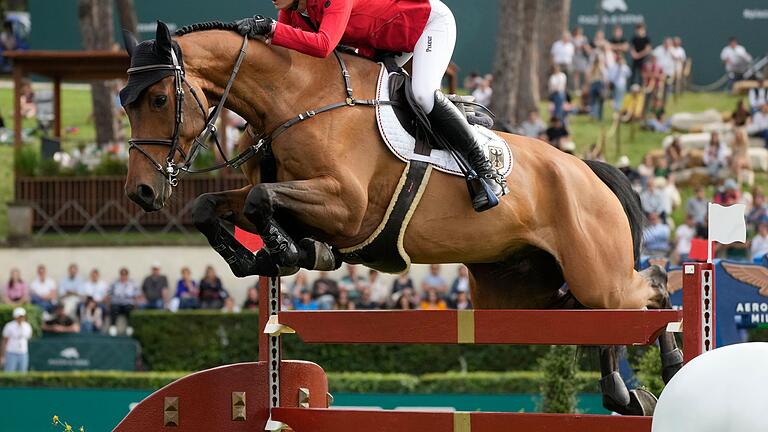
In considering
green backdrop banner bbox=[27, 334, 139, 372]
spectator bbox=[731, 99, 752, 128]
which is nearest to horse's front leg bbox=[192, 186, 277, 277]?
green backdrop banner bbox=[27, 334, 139, 372]

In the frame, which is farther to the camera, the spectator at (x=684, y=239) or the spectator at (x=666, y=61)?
the spectator at (x=666, y=61)

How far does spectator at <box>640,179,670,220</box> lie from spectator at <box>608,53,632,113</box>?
6562 millimetres

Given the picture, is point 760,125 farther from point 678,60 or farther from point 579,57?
point 579,57

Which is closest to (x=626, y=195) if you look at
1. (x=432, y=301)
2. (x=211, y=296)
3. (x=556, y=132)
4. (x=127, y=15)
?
(x=432, y=301)

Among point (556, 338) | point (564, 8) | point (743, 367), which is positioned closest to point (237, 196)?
point (556, 338)

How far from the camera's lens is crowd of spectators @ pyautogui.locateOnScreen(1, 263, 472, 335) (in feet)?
45.7

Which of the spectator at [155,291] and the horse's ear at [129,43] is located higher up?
the horse's ear at [129,43]

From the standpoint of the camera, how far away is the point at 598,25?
2380cm

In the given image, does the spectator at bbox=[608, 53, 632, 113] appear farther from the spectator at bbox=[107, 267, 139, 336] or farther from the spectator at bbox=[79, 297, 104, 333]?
the spectator at bbox=[79, 297, 104, 333]

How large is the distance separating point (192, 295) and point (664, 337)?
1054cm

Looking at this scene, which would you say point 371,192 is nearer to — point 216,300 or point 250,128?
point 250,128

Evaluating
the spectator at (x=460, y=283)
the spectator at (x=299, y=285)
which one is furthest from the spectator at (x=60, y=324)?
the spectator at (x=460, y=283)

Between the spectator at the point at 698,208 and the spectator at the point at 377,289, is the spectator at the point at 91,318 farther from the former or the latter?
the spectator at the point at 698,208

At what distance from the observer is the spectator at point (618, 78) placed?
22.0 meters
